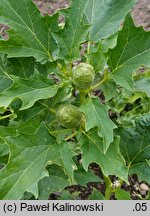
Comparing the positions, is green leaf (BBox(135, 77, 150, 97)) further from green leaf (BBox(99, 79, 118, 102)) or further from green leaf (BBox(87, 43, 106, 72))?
green leaf (BBox(87, 43, 106, 72))

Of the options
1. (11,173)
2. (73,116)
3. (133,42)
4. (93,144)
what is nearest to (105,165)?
(93,144)

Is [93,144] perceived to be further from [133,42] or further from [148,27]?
[148,27]

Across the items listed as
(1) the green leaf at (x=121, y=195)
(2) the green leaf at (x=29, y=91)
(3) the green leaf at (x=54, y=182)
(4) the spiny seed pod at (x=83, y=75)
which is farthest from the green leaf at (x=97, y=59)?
(3) the green leaf at (x=54, y=182)

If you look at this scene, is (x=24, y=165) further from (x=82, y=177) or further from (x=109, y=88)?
(x=82, y=177)

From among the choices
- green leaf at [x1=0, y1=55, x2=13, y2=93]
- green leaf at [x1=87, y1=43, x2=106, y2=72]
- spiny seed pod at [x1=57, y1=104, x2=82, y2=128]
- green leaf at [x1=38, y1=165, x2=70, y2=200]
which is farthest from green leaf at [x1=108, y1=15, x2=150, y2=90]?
green leaf at [x1=38, y1=165, x2=70, y2=200]

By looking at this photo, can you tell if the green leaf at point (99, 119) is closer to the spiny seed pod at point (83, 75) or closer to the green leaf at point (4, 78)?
the spiny seed pod at point (83, 75)

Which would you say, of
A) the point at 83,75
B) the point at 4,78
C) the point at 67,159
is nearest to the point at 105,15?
the point at 83,75

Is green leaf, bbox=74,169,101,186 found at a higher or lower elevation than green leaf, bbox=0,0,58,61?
lower
